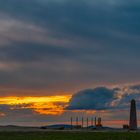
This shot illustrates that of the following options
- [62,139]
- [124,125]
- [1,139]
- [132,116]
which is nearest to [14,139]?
[1,139]

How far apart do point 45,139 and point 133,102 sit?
70.1 m

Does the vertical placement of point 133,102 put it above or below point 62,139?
above

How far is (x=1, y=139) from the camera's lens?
79250mm

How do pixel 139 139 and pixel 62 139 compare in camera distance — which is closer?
pixel 62 139

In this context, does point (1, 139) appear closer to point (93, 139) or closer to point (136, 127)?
point (93, 139)

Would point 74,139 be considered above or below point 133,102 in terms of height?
below

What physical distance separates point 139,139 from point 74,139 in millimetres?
13268

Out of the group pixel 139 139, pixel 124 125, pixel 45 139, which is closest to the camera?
pixel 45 139

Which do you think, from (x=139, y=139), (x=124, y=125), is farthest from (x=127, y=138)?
(x=124, y=125)

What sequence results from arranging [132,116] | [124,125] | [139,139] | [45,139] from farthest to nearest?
[124,125] → [132,116] → [139,139] → [45,139]

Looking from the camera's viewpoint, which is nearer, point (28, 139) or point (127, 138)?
point (28, 139)

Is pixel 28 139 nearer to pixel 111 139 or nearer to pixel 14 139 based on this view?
pixel 14 139

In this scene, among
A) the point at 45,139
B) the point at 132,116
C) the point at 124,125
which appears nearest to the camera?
the point at 45,139

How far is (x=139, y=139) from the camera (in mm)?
83438
